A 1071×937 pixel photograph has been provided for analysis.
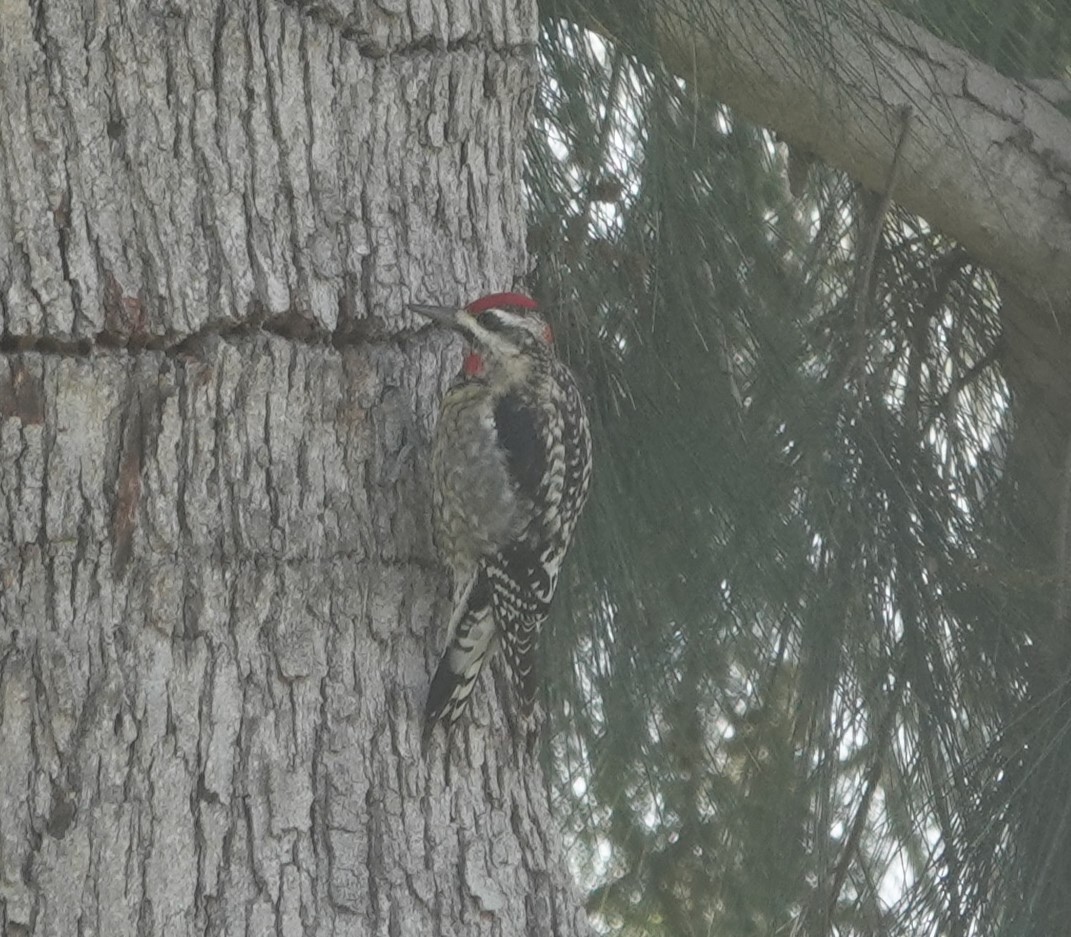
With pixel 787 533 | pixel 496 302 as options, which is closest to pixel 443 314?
pixel 496 302

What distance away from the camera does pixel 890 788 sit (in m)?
2.72

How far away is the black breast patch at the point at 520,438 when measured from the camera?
2420 millimetres

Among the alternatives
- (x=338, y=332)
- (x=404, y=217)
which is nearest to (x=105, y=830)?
(x=338, y=332)

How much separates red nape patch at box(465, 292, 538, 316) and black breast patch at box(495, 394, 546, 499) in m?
0.21

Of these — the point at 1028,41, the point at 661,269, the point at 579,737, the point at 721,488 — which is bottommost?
the point at 579,737

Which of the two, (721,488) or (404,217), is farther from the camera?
(721,488)

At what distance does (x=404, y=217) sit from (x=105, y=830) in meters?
0.83

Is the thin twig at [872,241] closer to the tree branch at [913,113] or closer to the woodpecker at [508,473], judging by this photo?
the tree branch at [913,113]

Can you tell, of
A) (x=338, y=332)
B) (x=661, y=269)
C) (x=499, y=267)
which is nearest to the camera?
(x=338, y=332)

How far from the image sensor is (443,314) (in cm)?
216

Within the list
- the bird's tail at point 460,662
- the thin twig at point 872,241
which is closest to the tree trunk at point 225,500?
the bird's tail at point 460,662

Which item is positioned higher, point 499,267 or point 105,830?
point 499,267

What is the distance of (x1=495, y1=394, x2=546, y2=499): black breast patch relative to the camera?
242 cm

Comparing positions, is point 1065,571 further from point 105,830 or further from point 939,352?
point 105,830
